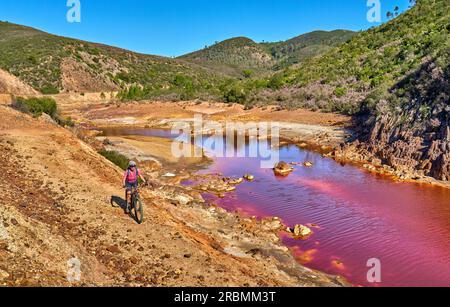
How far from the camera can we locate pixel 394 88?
35.4 metres

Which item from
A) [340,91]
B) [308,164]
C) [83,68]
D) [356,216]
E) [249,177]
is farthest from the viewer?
[83,68]

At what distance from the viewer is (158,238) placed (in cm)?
1103

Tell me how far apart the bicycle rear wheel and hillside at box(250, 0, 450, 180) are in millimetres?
15787

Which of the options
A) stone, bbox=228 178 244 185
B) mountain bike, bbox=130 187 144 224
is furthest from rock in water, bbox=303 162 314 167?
mountain bike, bbox=130 187 144 224

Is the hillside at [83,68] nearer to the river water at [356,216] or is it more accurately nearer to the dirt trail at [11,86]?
the dirt trail at [11,86]

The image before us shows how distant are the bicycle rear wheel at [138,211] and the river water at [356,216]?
15.6ft

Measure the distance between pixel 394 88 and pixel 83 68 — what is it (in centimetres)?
7156

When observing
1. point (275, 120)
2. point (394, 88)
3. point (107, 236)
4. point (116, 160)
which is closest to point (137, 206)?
point (107, 236)

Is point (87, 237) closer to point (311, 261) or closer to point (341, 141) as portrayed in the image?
point (311, 261)

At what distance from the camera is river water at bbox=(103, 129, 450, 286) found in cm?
1159

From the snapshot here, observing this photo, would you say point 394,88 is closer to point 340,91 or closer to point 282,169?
point 340,91

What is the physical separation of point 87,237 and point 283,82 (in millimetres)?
54152
